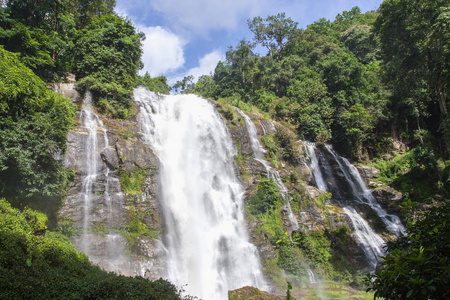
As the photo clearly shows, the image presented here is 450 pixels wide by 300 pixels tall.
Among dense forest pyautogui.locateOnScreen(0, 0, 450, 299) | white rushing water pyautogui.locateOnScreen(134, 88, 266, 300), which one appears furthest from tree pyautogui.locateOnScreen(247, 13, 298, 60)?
white rushing water pyautogui.locateOnScreen(134, 88, 266, 300)

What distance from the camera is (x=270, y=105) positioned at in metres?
30.1

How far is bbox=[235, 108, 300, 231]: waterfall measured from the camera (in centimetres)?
1731

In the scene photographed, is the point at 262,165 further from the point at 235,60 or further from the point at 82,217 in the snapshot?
the point at 235,60

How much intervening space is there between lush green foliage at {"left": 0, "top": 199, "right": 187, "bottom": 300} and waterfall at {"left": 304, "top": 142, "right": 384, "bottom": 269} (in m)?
11.9

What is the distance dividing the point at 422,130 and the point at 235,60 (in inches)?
971

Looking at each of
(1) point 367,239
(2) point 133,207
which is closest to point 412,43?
(1) point 367,239

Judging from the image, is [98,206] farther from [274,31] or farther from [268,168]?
[274,31]

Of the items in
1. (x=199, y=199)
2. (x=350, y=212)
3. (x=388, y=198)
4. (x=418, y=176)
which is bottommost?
(x=350, y=212)

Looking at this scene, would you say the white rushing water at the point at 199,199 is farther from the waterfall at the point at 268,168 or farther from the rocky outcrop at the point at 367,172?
the rocky outcrop at the point at 367,172

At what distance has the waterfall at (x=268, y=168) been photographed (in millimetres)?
17312

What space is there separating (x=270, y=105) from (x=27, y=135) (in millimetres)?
23534

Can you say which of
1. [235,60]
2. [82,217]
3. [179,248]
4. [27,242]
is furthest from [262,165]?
[235,60]

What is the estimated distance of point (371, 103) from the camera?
26.8 m

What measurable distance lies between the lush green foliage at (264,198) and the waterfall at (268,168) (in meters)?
0.64
